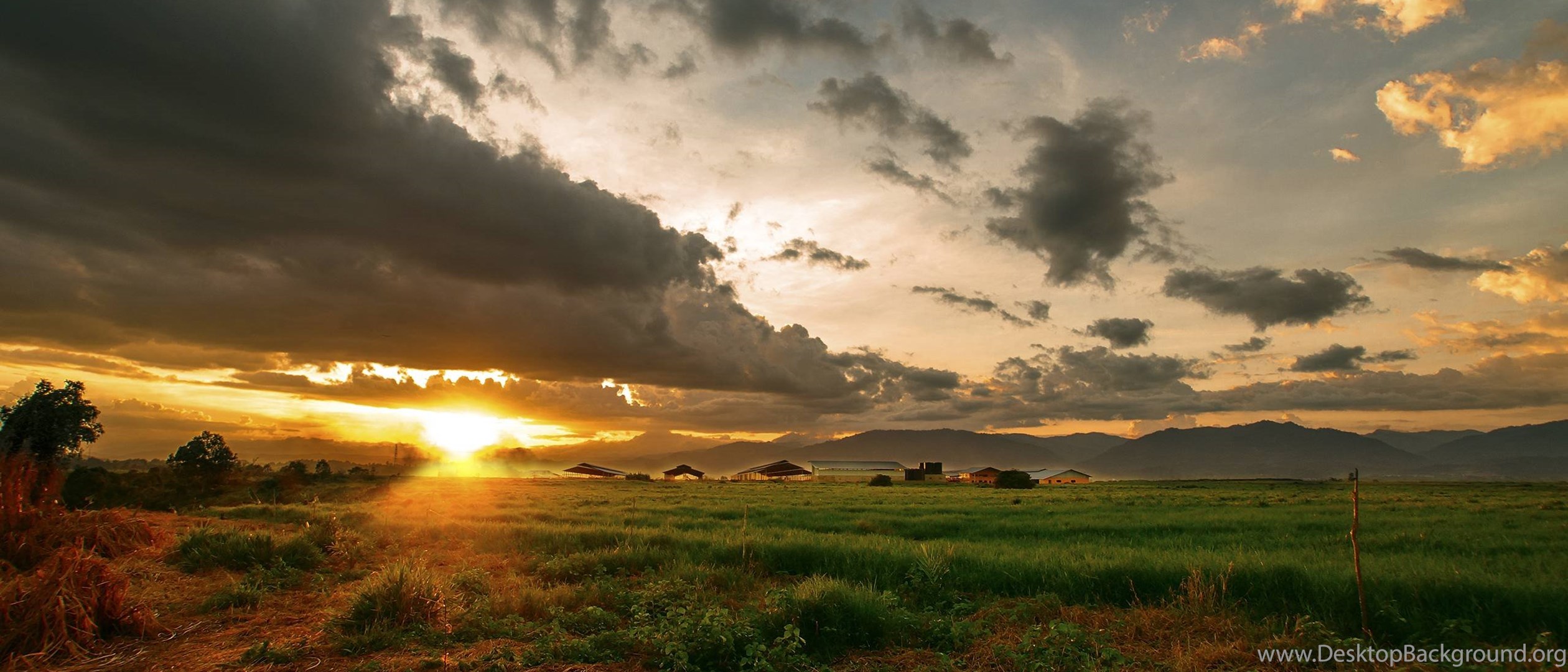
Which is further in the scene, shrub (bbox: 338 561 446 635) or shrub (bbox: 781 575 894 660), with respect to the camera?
shrub (bbox: 338 561 446 635)

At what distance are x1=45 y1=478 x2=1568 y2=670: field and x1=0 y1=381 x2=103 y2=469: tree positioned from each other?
6656 centimetres

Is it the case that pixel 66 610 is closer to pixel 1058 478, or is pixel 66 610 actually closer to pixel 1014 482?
pixel 1014 482

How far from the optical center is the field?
8.11m

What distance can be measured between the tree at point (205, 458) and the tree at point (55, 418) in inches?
295

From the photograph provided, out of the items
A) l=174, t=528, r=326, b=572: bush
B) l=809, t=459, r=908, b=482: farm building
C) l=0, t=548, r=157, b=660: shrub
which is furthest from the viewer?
l=809, t=459, r=908, b=482: farm building

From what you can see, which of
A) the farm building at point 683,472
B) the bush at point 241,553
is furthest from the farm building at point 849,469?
the bush at point 241,553

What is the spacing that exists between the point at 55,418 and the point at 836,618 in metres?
89.0

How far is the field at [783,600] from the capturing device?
8.11 metres

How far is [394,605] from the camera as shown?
916 centimetres

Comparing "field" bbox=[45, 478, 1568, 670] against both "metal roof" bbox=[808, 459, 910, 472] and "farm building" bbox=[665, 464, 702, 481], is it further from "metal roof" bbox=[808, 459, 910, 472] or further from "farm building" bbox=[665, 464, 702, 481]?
"metal roof" bbox=[808, 459, 910, 472]

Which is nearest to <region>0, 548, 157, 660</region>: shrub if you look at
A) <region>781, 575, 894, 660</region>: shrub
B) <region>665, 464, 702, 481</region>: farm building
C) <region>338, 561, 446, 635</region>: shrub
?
<region>338, 561, 446, 635</region>: shrub

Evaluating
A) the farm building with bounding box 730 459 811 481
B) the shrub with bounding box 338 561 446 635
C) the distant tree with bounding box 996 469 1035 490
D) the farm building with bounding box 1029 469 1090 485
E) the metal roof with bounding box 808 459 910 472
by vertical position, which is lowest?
the metal roof with bounding box 808 459 910 472

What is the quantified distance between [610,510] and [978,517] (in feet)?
53.1

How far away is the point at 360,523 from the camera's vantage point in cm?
2150
